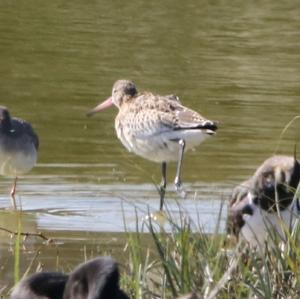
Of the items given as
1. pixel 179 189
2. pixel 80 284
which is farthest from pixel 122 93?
pixel 80 284

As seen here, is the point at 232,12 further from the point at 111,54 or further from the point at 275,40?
the point at 111,54

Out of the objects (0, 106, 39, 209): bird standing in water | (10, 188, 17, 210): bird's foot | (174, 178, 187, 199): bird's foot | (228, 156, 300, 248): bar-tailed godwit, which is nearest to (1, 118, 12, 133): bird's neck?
(0, 106, 39, 209): bird standing in water

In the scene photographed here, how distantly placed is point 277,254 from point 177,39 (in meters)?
13.7

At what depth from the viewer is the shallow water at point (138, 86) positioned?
975 centimetres

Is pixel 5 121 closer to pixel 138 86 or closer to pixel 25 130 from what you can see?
pixel 25 130

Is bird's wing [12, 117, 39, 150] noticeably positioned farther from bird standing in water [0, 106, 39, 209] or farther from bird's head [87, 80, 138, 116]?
bird's head [87, 80, 138, 116]

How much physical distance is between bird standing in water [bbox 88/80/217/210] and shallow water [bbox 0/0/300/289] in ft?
0.66

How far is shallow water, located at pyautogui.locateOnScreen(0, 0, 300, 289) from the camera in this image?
9.75 meters

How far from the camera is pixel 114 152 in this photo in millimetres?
11805

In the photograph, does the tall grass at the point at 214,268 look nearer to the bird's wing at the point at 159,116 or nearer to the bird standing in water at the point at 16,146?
the bird standing in water at the point at 16,146

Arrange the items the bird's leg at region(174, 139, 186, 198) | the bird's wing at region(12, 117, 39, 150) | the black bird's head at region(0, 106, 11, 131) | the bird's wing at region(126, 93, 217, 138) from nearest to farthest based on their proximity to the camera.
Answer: the bird's leg at region(174, 139, 186, 198)
the bird's wing at region(126, 93, 217, 138)
the bird's wing at region(12, 117, 39, 150)
the black bird's head at region(0, 106, 11, 131)

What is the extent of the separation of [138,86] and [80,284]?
12.0 meters

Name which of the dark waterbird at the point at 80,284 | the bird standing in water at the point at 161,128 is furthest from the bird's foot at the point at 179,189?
the dark waterbird at the point at 80,284

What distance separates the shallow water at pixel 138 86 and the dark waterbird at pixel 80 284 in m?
2.71
